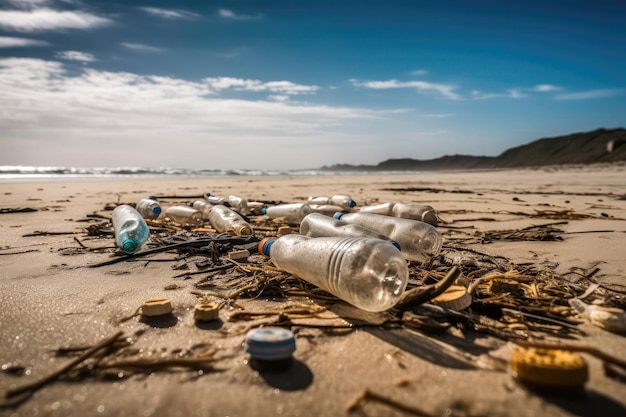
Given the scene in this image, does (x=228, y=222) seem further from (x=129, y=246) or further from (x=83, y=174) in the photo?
(x=83, y=174)

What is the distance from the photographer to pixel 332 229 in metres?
2.73

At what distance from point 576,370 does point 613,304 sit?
0.93 m

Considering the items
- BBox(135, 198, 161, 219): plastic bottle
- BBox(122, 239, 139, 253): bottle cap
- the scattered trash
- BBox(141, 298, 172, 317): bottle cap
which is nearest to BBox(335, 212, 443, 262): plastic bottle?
the scattered trash

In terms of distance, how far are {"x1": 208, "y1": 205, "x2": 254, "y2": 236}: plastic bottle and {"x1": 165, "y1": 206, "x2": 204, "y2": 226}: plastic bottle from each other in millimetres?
257

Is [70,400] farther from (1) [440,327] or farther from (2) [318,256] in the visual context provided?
(1) [440,327]

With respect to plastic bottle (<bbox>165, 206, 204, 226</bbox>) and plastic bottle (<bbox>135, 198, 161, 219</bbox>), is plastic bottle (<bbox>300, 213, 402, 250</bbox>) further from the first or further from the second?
plastic bottle (<bbox>135, 198, 161, 219</bbox>)

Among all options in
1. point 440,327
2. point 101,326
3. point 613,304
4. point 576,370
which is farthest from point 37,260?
point 613,304

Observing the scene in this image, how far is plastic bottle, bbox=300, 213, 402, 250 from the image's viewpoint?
2547 mm

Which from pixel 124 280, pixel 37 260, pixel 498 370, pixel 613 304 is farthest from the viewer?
pixel 37 260

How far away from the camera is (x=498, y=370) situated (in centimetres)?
124

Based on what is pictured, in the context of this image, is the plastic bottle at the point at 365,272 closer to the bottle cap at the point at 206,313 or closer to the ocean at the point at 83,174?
the bottle cap at the point at 206,313

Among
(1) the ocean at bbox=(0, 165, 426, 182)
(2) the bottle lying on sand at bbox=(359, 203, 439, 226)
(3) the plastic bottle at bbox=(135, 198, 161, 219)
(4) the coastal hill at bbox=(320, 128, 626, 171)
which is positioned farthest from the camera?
(4) the coastal hill at bbox=(320, 128, 626, 171)

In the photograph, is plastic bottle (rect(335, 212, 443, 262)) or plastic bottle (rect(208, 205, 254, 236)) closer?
plastic bottle (rect(335, 212, 443, 262))

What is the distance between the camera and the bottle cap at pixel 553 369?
107 centimetres
